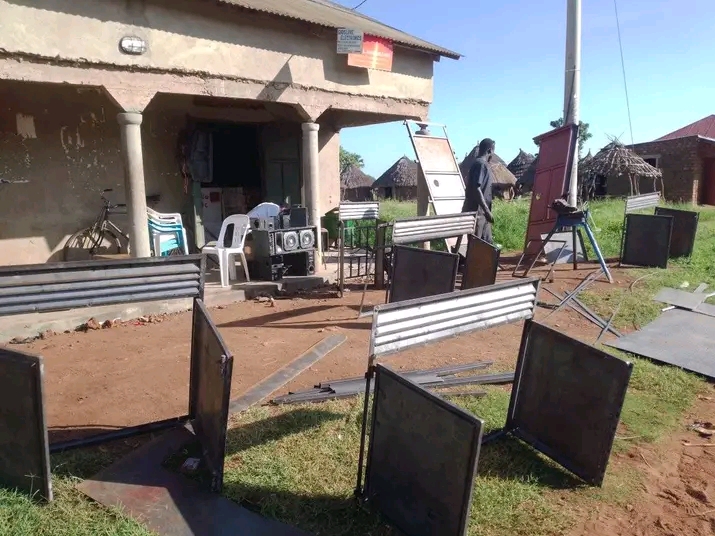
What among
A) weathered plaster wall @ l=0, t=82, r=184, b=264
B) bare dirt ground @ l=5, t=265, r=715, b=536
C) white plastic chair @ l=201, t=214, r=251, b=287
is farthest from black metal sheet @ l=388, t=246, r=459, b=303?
weathered plaster wall @ l=0, t=82, r=184, b=264

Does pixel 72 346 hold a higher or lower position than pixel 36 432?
lower

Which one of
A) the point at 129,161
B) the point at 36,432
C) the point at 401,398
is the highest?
the point at 129,161

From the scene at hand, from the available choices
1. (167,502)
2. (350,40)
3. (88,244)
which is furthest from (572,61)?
(167,502)

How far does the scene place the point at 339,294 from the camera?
8.22 meters

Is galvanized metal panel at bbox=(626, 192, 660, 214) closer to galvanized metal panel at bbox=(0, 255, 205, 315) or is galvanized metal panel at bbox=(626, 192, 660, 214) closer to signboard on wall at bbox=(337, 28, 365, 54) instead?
signboard on wall at bbox=(337, 28, 365, 54)

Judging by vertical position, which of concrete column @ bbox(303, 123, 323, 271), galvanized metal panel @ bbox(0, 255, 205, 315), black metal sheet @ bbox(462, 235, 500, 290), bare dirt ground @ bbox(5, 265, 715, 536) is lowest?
bare dirt ground @ bbox(5, 265, 715, 536)

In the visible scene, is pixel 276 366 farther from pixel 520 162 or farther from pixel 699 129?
pixel 699 129

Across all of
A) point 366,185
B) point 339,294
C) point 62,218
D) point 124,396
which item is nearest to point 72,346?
point 124,396

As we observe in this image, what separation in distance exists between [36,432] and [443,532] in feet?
7.04

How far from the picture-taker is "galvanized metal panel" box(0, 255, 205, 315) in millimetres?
3057

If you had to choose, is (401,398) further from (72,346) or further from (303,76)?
(303,76)

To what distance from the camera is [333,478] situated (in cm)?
325

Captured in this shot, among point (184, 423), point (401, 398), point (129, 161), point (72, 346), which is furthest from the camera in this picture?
point (129, 161)

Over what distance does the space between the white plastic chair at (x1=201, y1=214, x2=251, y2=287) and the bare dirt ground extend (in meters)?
0.75
